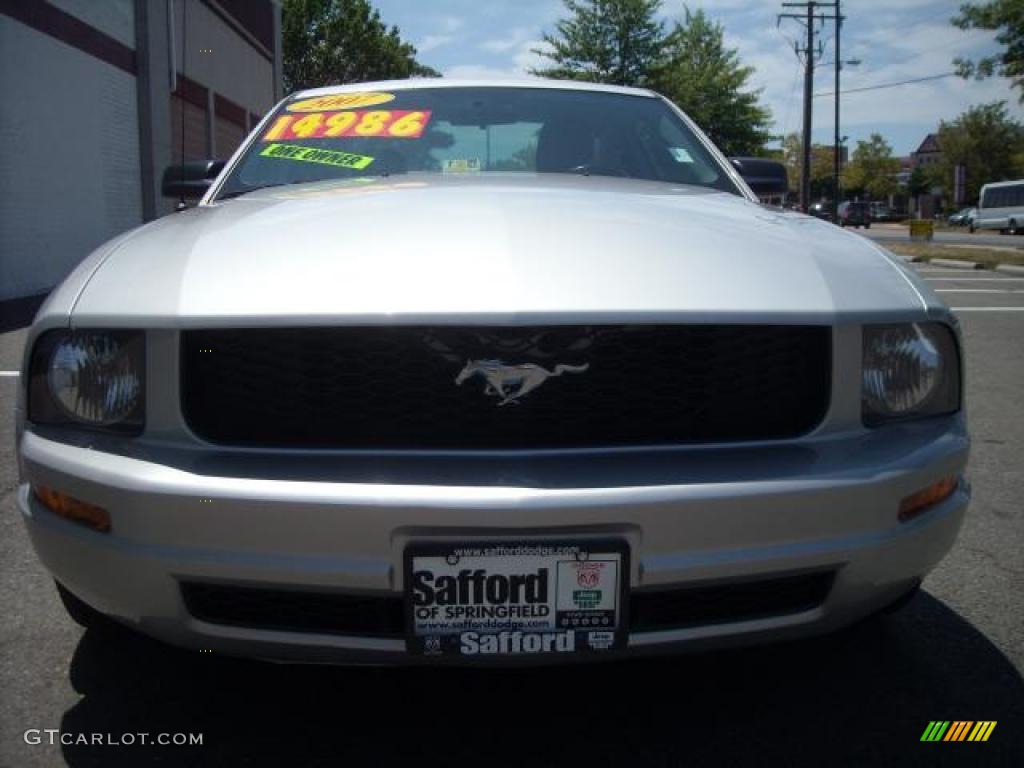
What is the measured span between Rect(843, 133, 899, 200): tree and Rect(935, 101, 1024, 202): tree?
13814 millimetres

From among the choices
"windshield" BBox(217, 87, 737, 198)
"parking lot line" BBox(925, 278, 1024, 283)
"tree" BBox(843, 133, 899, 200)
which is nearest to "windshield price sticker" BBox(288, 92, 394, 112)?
"windshield" BBox(217, 87, 737, 198)

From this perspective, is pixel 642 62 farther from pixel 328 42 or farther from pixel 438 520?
pixel 438 520

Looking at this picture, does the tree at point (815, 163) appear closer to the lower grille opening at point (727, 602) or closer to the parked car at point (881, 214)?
the parked car at point (881, 214)

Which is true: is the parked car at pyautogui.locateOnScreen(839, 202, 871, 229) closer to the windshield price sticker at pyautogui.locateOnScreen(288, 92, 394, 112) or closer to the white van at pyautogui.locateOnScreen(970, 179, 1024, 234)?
the white van at pyautogui.locateOnScreen(970, 179, 1024, 234)

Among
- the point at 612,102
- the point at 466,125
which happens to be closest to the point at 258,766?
the point at 466,125

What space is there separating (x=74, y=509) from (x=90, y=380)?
238 mm

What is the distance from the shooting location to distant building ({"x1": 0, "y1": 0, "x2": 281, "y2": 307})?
9742 millimetres

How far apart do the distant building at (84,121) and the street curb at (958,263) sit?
523 inches

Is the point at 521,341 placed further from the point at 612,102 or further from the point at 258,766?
the point at 612,102

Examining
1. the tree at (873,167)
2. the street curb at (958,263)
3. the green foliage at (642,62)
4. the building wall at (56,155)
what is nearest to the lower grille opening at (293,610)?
the building wall at (56,155)

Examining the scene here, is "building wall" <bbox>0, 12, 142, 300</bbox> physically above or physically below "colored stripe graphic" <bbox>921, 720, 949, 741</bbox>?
above

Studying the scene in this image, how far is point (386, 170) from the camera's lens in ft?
9.42

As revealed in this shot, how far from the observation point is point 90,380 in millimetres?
1683

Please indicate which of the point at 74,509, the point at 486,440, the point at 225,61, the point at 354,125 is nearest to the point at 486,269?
the point at 486,440
